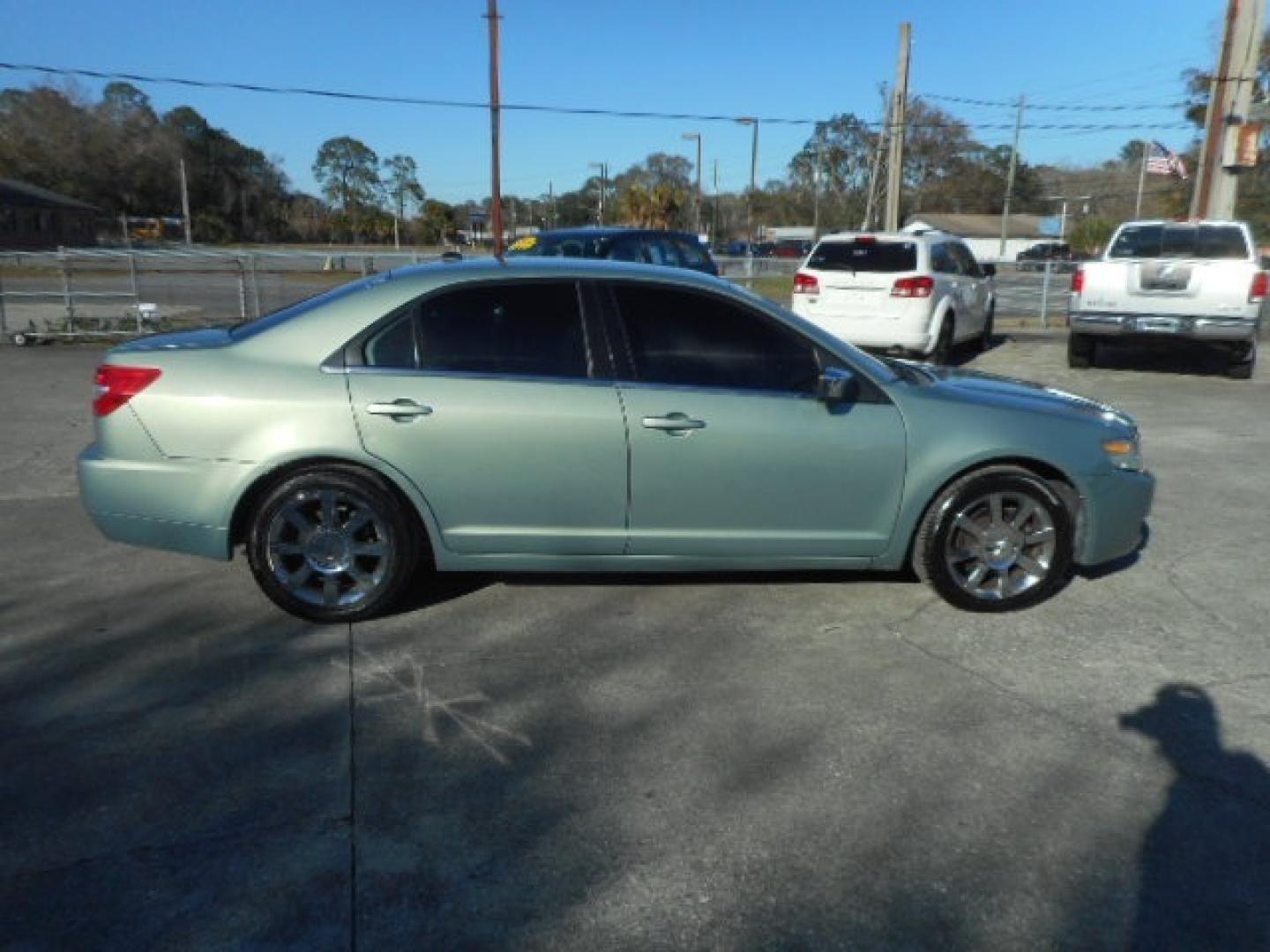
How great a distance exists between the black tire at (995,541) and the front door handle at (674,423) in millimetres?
1152

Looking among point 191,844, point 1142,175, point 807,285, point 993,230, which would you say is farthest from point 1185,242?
point 993,230

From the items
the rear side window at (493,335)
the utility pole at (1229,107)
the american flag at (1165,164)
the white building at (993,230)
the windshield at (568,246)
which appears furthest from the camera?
the white building at (993,230)

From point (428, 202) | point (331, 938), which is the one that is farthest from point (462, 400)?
point (428, 202)

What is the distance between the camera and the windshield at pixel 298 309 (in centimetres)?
411

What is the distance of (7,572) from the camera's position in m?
4.62

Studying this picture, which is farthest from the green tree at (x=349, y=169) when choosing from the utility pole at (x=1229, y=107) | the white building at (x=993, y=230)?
the utility pole at (x=1229, y=107)

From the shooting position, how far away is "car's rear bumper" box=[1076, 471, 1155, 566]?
4.23 m

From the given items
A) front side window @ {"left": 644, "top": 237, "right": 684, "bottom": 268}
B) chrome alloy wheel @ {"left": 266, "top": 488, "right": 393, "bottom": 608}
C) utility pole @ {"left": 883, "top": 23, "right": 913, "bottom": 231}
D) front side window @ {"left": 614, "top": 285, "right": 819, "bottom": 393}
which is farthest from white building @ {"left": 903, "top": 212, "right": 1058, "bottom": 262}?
chrome alloy wheel @ {"left": 266, "top": 488, "right": 393, "bottom": 608}

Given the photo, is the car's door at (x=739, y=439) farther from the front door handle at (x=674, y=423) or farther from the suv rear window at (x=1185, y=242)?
the suv rear window at (x=1185, y=242)

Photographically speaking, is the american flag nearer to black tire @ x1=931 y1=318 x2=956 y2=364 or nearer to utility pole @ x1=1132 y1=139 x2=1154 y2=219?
utility pole @ x1=1132 y1=139 x2=1154 y2=219

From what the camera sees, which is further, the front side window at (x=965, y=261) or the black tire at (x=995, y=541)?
the front side window at (x=965, y=261)

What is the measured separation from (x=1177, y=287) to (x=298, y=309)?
32.2 ft

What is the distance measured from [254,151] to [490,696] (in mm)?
109091

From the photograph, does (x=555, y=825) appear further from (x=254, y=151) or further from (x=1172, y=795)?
(x=254, y=151)
